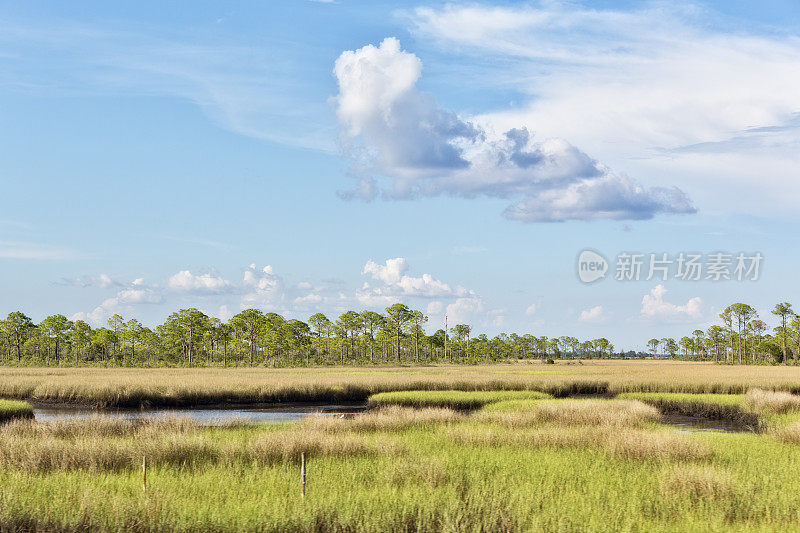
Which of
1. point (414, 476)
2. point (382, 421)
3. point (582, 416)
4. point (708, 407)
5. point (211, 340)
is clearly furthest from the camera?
point (211, 340)

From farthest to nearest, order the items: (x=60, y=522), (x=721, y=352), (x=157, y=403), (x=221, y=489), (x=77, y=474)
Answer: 1. (x=721, y=352)
2. (x=157, y=403)
3. (x=77, y=474)
4. (x=221, y=489)
5. (x=60, y=522)

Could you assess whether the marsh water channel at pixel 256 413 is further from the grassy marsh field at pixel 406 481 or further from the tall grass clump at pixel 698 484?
the tall grass clump at pixel 698 484

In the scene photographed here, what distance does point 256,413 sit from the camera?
107ft

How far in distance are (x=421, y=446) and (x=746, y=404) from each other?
69.7 feet

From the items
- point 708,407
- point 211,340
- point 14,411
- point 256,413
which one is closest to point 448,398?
point 256,413

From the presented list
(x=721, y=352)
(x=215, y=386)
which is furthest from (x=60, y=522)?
(x=721, y=352)

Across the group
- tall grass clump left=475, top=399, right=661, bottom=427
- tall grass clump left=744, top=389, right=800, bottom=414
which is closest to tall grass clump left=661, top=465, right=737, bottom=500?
tall grass clump left=475, top=399, right=661, bottom=427

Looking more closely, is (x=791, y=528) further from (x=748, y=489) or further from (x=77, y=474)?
(x=77, y=474)

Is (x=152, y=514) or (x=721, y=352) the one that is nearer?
(x=152, y=514)

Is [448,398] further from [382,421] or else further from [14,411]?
[14,411]

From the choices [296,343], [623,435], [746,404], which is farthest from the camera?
[296,343]

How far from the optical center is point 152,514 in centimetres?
1038

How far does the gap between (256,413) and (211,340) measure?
7222cm

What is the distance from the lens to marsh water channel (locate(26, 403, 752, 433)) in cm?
2714
